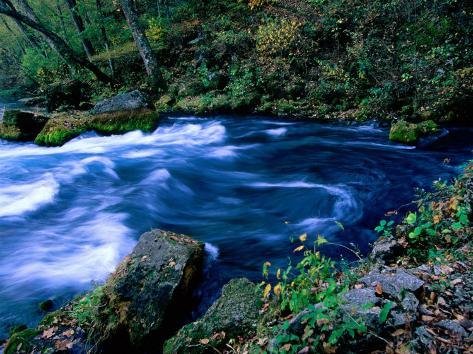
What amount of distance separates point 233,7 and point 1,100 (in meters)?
17.9

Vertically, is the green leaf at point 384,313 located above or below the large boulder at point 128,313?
above

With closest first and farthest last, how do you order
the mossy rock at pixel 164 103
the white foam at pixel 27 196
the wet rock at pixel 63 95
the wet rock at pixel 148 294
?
1. the wet rock at pixel 148 294
2. the white foam at pixel 27 196
3. the mossy rock at pixel 164 103
4. the wet rock at pixel 63 95

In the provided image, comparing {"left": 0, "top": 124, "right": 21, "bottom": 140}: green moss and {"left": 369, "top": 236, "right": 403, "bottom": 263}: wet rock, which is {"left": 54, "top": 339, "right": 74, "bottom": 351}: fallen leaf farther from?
{"left": 0, "top": 124, "right": 21, "bottom": 140}: green moss

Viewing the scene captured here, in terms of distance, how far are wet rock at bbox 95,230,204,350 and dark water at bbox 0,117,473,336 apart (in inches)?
21.9

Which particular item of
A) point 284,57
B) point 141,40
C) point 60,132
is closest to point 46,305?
point 60,132

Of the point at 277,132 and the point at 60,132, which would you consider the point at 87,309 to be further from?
the point at 60,132

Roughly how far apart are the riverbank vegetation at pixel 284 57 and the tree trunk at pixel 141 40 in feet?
0.14

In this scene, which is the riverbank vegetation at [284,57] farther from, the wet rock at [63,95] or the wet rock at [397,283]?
the wet rock at [397,283]

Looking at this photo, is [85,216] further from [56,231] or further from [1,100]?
[1,100]

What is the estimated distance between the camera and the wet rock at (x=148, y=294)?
3.80 m

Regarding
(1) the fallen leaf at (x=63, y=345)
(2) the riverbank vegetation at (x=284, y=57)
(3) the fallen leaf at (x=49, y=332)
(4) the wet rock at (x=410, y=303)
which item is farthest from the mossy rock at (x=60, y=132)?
(4) the wet rock at (x=410, y=303)

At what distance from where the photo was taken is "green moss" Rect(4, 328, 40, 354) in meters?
3.43

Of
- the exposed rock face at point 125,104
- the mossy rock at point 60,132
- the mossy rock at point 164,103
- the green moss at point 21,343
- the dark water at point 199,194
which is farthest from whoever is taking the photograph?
the mossy rock at point 164,103

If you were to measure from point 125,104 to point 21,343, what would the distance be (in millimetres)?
9149
